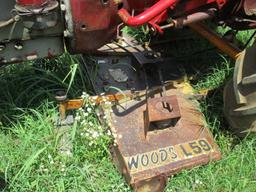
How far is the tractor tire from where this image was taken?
105 inches

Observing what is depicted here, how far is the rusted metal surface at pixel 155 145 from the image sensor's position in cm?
267

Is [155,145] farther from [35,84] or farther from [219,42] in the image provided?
[35,84]

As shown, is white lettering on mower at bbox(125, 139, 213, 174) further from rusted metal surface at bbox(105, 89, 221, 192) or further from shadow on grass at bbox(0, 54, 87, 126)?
shadow on grass at bbox(0, 54, 87, 126)

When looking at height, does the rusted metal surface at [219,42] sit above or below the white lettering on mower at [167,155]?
above

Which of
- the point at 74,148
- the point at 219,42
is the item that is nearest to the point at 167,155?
the point at 74,148

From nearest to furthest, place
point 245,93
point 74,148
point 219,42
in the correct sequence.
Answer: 1. point 245,93
2. point 74,148
3. point 219,42

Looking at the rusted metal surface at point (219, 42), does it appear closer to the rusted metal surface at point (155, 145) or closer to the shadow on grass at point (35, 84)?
the rusted metal surface at point (155, 145)

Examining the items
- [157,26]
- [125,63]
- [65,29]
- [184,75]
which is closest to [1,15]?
[65,29]

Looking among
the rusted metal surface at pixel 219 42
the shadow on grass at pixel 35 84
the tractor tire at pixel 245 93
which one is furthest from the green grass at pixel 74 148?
the rusted metal surface at pixel 219 42

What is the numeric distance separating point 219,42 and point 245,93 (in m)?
0.55

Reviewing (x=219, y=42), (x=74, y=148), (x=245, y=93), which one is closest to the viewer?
(x=245, y=93)

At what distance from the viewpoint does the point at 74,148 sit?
2.87 m

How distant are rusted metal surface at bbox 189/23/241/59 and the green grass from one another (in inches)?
11.4

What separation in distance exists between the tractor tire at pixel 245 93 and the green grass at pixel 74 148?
174 millimetres
